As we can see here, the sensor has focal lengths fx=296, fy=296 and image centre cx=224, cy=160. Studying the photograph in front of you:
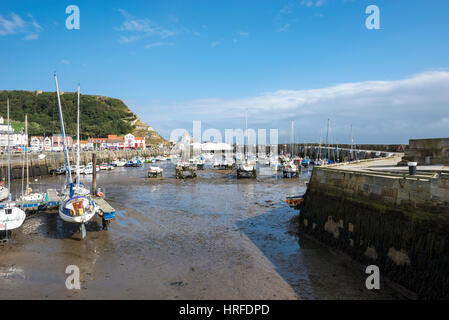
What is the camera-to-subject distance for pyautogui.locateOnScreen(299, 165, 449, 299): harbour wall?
7945 mm

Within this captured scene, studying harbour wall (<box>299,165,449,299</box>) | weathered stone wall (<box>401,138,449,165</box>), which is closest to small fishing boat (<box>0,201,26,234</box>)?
harbour wall (<box>299,165,449,299</box>)

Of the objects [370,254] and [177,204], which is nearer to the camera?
[370,254]

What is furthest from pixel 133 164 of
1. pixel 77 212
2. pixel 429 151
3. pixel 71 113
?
pixel 71 113

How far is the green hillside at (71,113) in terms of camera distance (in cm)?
13612

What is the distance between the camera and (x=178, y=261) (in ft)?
39.4

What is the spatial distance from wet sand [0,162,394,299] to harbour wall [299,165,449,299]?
2.67 ft

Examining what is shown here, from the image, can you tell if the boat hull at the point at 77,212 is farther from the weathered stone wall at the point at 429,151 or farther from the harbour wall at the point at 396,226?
the weathered stone wall at the point at 429,151

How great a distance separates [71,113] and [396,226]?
154 m

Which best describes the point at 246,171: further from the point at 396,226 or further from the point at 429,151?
the point at 396,226

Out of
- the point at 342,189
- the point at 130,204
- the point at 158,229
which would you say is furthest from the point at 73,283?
the point at 130,204

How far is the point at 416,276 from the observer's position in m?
8.38
